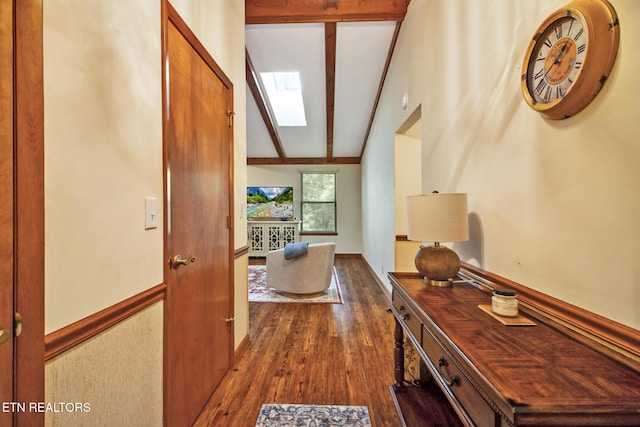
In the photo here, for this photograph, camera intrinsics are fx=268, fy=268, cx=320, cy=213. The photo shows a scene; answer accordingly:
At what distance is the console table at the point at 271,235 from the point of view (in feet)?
20.4

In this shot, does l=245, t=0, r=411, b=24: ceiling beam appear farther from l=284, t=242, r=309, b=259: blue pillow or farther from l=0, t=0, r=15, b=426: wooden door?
l=0, t=0, r=15, b=426: wooden door

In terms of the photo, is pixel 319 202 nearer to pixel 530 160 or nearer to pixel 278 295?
pixel 278 295

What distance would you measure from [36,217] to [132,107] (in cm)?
54

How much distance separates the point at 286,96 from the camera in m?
4.94

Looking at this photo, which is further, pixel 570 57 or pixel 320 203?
pixel 320 203

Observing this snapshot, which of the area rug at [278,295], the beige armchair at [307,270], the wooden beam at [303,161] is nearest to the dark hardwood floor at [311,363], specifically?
the area rug at [278,295]

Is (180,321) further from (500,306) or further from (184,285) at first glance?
(500,306)

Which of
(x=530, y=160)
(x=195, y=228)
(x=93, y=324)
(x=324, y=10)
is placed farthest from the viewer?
(x=324, y=10)

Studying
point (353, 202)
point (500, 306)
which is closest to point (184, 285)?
point (500, 306)

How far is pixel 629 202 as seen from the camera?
0.73 metres

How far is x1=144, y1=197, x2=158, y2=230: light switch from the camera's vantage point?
42.8 inches

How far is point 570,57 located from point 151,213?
1.62m

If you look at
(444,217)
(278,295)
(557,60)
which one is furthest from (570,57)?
(278,295)

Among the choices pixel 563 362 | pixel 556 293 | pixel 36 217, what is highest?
pixel 36 217
